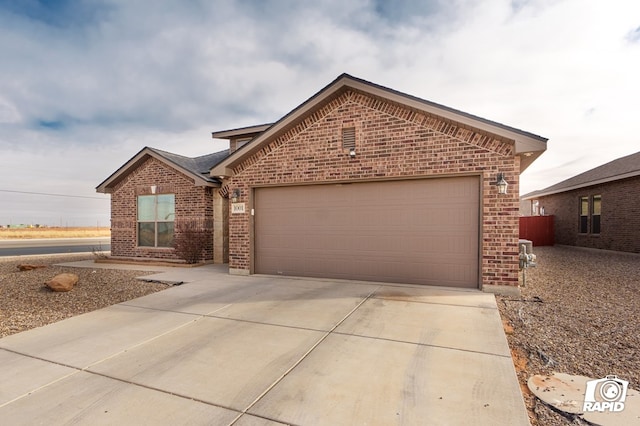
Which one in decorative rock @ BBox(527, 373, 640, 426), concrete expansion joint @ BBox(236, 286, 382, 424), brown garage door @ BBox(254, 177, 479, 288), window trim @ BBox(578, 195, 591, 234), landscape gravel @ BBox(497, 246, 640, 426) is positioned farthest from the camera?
window trim @ BBox(578, 195, 591, 234)

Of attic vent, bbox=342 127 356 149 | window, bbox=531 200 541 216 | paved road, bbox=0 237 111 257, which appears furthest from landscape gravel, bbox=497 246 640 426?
paved road, bbox=0 237 111 257

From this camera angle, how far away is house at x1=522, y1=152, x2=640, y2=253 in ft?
44.0

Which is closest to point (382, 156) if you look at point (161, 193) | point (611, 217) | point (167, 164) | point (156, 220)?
point (167, 164)

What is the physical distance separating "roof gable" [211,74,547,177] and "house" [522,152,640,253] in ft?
33.3

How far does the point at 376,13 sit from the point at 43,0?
9547mm

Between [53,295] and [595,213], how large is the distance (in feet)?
73.1

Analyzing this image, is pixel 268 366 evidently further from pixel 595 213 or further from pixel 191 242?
pixel 595 213

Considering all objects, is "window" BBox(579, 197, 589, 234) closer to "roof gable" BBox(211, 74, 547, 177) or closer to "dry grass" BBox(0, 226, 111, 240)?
"roof gable" BBox(211, 74, 547, 177)

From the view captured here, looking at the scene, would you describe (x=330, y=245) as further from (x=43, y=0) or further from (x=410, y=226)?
(x=43, y=0)

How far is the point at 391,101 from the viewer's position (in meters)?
7.38

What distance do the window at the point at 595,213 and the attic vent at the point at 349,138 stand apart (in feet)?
50.6

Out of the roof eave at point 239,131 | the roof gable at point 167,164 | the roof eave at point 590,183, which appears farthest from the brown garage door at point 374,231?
the roof eave at point 590,183

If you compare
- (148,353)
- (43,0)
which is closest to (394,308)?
(148,353)

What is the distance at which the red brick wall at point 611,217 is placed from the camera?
13336mm
